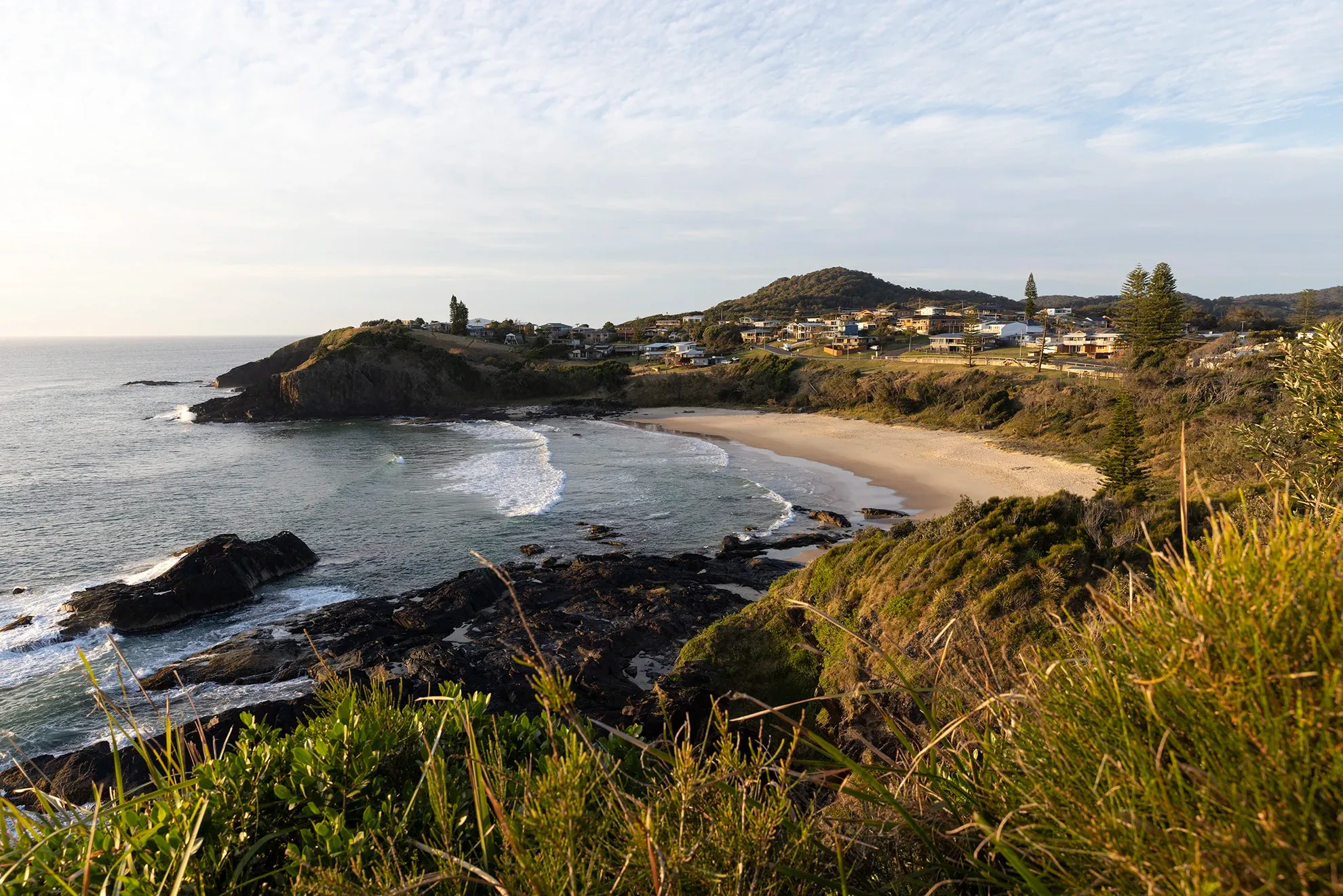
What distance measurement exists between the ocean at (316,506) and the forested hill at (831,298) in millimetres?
113593

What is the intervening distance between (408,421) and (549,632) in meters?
52.0

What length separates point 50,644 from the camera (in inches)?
749

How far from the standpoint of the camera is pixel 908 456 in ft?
137

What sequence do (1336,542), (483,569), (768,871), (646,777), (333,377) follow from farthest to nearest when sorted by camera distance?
(333,377), (483,569), (646,777), (768,871), (1336,542)

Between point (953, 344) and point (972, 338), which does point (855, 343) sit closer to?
point (953, 344)

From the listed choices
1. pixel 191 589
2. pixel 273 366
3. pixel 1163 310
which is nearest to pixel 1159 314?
pixel 1163 310

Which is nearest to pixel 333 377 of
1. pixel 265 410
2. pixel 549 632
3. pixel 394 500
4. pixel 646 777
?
pixel 265 410

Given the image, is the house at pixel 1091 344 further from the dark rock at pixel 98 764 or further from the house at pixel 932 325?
the dark rock at pixel 98 764

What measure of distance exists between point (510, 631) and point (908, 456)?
29.0 m

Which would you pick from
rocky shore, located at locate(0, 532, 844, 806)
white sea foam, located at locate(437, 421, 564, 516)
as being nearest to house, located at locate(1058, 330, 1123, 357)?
white sea foam, located at locate(437, 421, 564, 516)

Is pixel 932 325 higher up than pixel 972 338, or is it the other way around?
pixel 932 325

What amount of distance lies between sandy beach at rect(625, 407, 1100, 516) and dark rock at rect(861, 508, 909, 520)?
35.2 inches

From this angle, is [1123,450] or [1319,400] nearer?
[1319,400]

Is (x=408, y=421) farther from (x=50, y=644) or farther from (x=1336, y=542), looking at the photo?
(x=1336, y=542)
